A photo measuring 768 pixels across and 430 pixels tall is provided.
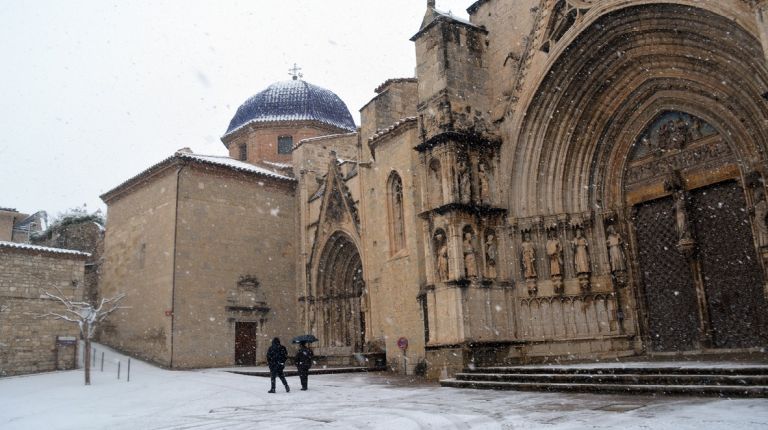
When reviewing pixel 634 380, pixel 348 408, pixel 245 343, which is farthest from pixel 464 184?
pixel 245 343

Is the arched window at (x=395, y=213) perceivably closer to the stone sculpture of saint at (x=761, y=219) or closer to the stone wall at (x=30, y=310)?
the stone sculpture of saint at (x=761, y=219)

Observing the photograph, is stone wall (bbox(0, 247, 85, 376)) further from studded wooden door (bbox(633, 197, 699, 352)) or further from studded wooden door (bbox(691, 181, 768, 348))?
studded wooden door (bbox(691, 181, 768, 348))

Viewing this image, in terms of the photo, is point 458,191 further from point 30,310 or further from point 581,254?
point 30,310

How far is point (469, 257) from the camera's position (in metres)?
12.5

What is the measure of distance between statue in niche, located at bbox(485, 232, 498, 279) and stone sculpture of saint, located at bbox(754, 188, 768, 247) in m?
4.78

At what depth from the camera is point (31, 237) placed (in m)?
33.4

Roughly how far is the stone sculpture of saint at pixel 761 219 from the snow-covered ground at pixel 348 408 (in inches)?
151

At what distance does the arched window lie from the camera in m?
16.9

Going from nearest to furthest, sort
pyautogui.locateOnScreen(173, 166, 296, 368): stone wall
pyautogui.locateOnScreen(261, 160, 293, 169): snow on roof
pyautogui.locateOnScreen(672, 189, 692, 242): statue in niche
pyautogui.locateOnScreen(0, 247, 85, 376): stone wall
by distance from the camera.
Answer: pyautogui.locateOnScreen(672, 189, 692, 242): statue in niche < pyautogui.locateOnScreen(0, 247, 85, 376): stone wall < pyautogui.locateOnScreen(173, 166, 296, 368): stone wall < pyautogui.locateOnScreen(261, 160, 293, 169): snow on roof

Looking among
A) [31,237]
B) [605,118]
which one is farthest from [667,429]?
[31,237]

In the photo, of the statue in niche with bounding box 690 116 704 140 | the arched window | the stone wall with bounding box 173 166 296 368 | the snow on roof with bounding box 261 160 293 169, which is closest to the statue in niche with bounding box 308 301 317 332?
the stone wall with bounding box 173 166 296 368

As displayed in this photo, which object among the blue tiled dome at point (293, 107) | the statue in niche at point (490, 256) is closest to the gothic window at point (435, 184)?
the statue in niche at point (490, 256)

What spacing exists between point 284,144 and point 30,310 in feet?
41.8

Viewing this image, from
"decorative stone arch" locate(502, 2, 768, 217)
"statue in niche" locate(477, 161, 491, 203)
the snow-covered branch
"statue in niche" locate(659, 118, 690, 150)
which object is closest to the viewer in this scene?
"decorative stone arch" locate(502, 2, 768, 217)
